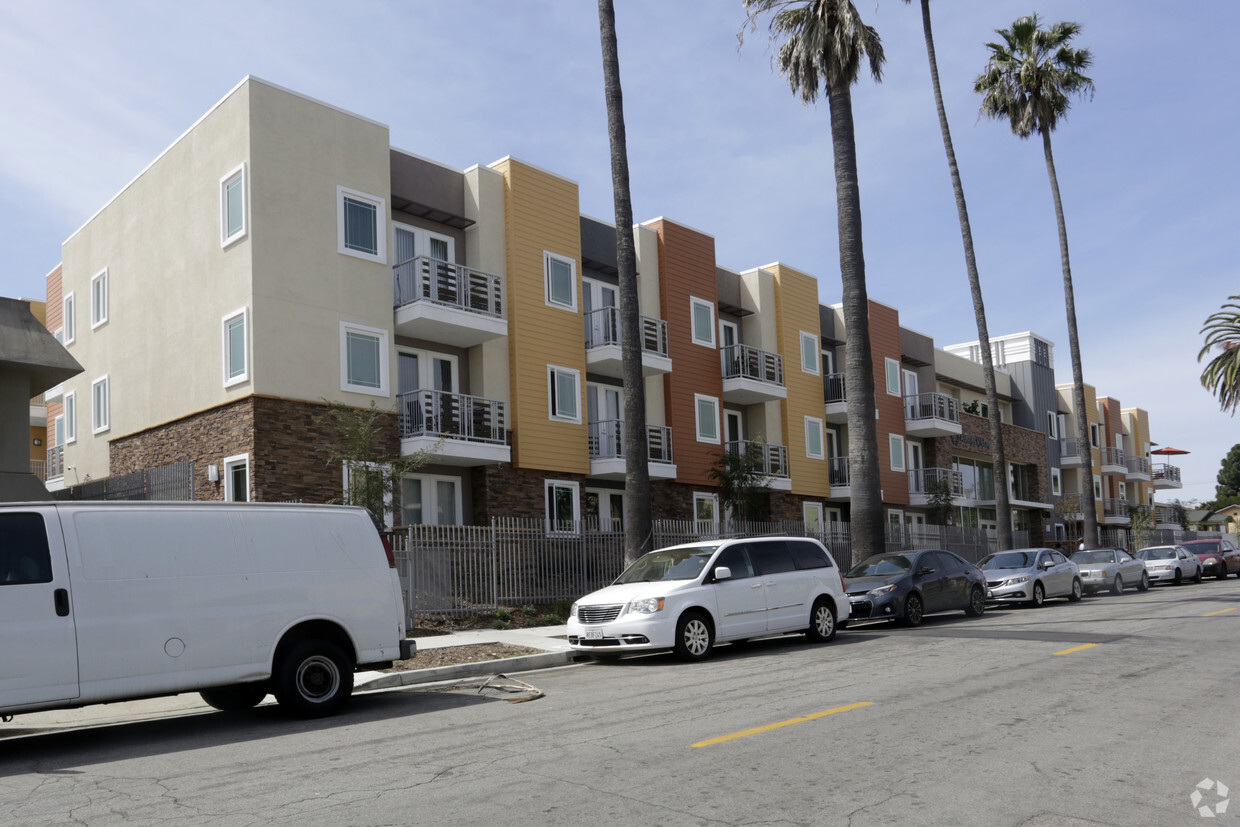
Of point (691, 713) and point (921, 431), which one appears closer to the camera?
point (691, 713)

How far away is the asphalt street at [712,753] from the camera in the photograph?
6.22 metres

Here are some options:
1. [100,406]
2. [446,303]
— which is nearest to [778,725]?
[446,303]

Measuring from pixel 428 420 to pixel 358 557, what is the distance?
39.5 feet

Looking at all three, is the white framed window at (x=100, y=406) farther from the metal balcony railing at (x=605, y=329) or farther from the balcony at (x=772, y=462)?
the balcony at (x=772, y=462)

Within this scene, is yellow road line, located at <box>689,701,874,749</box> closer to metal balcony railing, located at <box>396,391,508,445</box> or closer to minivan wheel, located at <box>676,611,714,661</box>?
minivan wheel, located at <box>676,611,714,661</box>

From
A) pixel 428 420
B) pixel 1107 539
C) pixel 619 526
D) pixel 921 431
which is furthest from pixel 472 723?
pixel 1107 539

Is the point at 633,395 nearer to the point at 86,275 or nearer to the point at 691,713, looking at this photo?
the point at 691,713

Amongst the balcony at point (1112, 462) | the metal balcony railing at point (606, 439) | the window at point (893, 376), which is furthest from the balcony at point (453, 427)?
the balcony at point (1112, 462)

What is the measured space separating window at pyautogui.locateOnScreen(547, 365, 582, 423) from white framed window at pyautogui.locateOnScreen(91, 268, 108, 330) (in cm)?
1176

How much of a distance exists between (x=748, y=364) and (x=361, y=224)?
14.1 meters

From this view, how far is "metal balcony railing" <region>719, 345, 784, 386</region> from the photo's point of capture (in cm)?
3281

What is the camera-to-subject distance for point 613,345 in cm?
2767

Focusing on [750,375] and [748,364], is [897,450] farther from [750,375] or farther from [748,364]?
[748,364]

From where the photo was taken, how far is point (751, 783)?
22.0 feet
